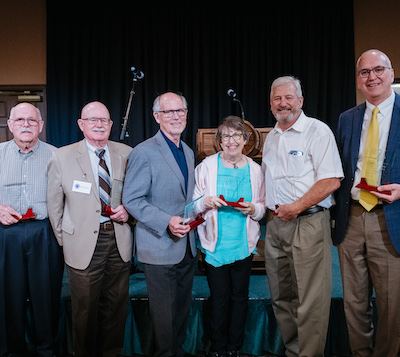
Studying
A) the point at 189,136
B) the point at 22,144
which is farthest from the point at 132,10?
the point at 22,144

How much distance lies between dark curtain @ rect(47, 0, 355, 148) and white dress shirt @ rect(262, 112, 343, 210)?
3.82 metres

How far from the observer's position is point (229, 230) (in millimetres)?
2164

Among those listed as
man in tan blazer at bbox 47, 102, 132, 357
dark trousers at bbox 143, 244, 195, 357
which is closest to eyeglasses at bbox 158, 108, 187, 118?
man in tan blazer at bbox 47, 102, 132, 357

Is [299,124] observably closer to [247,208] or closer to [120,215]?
[247,208]

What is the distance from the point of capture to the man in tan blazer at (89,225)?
2119 millimetres

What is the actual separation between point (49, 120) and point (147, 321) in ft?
15.2

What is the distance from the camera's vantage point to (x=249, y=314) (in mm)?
2578

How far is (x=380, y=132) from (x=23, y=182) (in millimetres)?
2198

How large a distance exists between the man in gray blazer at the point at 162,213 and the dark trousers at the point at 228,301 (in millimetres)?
235

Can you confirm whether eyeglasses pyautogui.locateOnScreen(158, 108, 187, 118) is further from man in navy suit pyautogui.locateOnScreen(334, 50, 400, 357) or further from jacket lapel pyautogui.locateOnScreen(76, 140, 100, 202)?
man in navy suit pyautogui.locateOnScreen(334, 50, 400, 357)

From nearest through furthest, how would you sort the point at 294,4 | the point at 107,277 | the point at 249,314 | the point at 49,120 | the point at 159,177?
1. the point at 159,177
2. the point at 107,277
3. the point at 249,314
4. the point at 294,4
5. the point at 49,120

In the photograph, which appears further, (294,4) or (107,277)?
(294,4)

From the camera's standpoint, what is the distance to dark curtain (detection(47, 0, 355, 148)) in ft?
18.9

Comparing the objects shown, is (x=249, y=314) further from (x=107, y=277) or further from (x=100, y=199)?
(x=100, y=199)
